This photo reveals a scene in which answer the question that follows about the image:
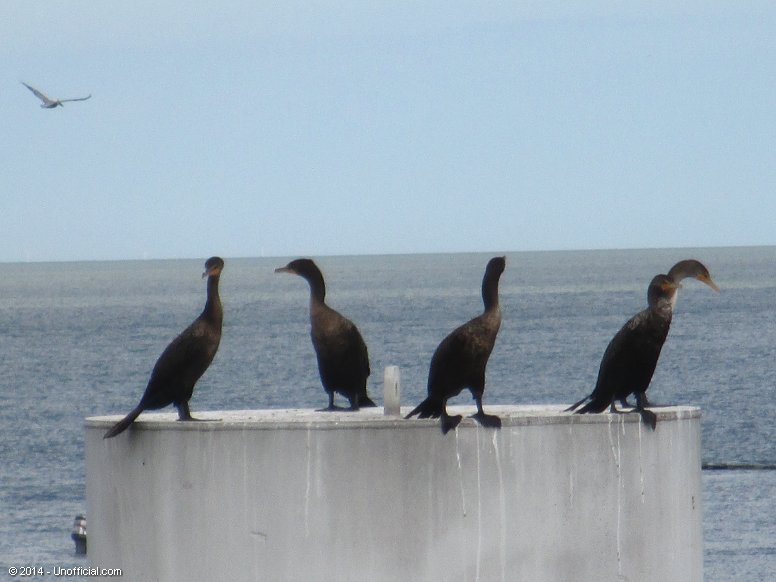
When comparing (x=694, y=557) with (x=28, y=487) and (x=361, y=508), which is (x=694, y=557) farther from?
(x=28, y=487)

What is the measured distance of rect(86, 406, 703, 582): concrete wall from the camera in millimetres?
8680

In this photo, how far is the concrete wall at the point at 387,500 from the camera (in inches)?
342

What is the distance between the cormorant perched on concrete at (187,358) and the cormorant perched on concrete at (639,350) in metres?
2.24

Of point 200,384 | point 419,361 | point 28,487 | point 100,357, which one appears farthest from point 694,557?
point 100,357

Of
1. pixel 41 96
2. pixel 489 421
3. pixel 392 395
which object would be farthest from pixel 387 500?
pixel 41 96

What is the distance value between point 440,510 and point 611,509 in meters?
1.08

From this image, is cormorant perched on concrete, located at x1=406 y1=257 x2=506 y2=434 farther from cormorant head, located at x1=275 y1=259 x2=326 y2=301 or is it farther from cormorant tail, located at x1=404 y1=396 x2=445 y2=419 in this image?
cormorant head, located at x1=275 y1=259 x2=326 y2=301

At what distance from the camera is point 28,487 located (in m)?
34.1

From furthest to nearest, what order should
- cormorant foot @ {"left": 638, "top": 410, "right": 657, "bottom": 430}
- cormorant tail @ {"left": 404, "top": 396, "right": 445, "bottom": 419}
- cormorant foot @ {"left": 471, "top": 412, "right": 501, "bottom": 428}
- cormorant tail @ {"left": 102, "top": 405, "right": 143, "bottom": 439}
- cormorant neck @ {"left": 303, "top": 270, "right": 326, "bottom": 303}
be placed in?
cormorant neck @ {"left": 303, "top": 270, "right": 326, "bottom": 303}
cormorant foot @ {"left": 638, "top": 410, "right": 657, "bottom": 430}
cormorant tail @ {"left": 102, "top": 405, "right": 143, "bottom": 439}
cormorant tail @ {"left": 404, "top": 396, "right": 445, "bottom": 419}
cormorant foot @ {"left": 471, "top": 412, "right": 501, "bottom": 428}

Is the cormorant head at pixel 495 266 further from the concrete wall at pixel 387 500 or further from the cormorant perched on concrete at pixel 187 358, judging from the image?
the cormorant perched on concrete at pixel 187 358

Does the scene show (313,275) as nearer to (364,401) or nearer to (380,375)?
(364,401)

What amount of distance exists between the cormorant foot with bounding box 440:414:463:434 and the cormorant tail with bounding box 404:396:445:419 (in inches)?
5.1

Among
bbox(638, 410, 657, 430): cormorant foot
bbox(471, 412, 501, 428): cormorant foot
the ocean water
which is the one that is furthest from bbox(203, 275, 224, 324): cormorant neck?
the ocean water

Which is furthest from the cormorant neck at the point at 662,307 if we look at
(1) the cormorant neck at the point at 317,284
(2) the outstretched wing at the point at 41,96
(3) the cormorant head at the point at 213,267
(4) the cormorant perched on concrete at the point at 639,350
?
(2) the outstretched wing at the point at 41,96
